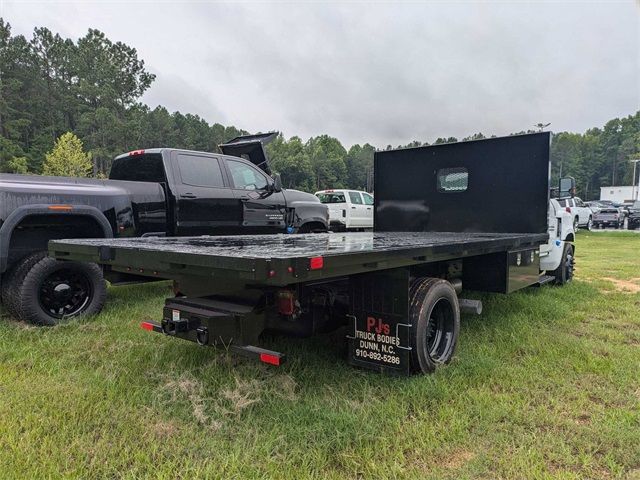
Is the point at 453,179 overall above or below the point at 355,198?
above

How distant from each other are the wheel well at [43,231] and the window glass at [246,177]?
2.21 m

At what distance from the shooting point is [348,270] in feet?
8.39

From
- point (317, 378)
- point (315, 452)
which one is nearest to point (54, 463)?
point (315, 452)

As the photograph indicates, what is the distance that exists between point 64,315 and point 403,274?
12.4 feet

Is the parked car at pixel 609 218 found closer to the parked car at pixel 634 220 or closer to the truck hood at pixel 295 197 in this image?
the parked car at pixel 634 220

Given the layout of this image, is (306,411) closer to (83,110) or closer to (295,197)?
(295,197)

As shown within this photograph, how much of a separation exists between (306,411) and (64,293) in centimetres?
333

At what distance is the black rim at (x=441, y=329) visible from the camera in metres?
3.82

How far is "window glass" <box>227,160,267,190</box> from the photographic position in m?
6.76

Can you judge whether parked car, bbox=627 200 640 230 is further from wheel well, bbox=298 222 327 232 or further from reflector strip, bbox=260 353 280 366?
reflector strip, bbox=260 353 280 366

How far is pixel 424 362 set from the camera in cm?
337

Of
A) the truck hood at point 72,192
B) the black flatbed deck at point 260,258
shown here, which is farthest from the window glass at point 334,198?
the black flatbed deck at point 260,258

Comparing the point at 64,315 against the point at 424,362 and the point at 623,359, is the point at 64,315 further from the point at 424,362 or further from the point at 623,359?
the point at 623,359

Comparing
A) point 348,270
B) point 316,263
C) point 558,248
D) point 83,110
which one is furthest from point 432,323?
point 83,110
